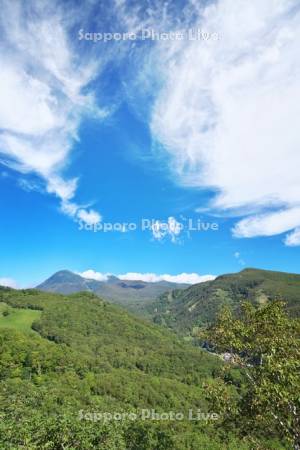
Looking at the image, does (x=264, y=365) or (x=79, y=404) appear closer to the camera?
(x=264, y=365)

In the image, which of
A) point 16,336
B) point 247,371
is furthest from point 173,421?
point 247,371

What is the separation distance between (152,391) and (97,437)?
12697 cm

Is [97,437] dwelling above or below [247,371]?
below

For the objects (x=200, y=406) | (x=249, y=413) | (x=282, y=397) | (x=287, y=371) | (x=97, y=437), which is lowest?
(x=200, y=406)

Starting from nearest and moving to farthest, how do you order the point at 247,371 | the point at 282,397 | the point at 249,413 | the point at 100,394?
1. the point at 282,397
2. the point at 249,413
3. the point at 247,371
4. the point at 100,394

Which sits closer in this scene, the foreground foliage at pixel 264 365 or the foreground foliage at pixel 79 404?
the foreground foliage at pixel 264 365

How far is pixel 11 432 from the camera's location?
58.7m

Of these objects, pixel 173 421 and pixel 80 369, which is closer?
pixel 173 421

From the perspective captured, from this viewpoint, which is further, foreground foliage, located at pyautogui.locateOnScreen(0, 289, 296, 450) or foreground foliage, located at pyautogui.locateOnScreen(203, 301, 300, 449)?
foreground foliage, located at pyautogui.locateOnScreen(0, 289, 296, 450)

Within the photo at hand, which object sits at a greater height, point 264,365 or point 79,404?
point 264,365

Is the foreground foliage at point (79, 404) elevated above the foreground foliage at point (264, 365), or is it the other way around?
the foreground foliage at point (264, 365)

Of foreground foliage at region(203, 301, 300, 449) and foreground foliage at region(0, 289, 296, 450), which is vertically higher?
foreground foliage at region(203, 301, 300, 449)

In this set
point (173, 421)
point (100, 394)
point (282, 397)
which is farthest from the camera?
point (100, 394)

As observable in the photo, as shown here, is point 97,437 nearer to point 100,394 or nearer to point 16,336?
point 100,394
